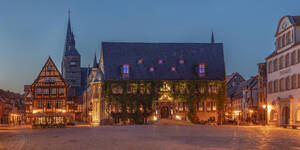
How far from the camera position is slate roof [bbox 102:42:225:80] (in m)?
61.3

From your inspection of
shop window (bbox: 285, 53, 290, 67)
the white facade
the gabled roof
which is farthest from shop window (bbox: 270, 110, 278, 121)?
the gabled roof

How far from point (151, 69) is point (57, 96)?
2049 cm

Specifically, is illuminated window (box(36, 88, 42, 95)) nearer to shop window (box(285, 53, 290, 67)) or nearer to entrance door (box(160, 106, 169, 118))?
entrance door (box(160, 106, 169, 118))

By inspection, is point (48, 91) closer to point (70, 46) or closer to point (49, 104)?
point (49, 104)

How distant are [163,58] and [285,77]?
65.4ft

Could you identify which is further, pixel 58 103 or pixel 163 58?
pixel 58 103

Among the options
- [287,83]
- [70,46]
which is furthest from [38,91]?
[70,46]

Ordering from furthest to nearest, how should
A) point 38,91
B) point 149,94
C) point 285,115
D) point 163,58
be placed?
point 38,91
point 163,58
point 149,94
point 285,115

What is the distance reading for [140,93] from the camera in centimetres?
5988

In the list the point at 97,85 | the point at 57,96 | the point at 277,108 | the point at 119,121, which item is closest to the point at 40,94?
the point at 57,96

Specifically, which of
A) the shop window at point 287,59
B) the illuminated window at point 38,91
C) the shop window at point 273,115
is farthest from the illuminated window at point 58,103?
the shop window at point 287,59

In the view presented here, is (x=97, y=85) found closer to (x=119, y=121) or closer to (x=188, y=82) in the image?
(x=119, y=121)

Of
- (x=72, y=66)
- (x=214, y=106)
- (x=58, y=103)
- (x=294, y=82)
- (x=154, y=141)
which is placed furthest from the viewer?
(x=72, y=66)

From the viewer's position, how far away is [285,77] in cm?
4847
